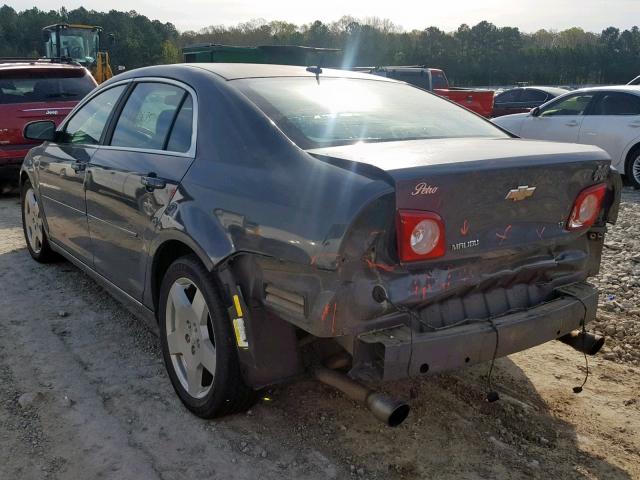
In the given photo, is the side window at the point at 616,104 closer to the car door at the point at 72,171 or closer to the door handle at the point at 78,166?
the car door at the point at 72,171

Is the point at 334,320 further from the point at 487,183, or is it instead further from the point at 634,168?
the point at 634,168

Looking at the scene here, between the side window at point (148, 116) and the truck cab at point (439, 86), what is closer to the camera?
the side window at point (148, 116)

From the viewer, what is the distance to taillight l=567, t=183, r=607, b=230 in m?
2.93

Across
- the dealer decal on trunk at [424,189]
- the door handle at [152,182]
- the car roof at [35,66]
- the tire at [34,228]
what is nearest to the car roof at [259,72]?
the door handle at [152,182]

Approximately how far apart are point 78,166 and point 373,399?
2.74 meters

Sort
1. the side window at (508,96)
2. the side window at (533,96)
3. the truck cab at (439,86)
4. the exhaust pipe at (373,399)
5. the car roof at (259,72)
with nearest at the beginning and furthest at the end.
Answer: the exhaust pipe at (373,399)
the car roof at (259,72)
the truck cab at (439,86)
the side window at (533,96)
the side window at (508,96)

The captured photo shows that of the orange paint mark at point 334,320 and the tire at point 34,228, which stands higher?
the orange paint mark at point 334,320

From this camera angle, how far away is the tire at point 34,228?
17.7 ft

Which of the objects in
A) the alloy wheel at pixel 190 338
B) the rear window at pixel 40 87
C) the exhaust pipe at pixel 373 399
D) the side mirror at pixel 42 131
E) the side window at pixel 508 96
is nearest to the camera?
the exhaust pipe at pixel 373 399

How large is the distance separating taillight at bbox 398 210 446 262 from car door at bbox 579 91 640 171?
835cm

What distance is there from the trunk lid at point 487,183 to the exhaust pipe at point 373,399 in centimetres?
63

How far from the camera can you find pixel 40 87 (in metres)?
8.85

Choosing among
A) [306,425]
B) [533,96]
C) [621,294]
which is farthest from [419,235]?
[533,96]

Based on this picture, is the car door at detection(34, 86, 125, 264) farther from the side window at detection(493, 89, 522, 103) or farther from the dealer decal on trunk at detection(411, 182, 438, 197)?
the side window at detection(493, 89, 522, 103)
